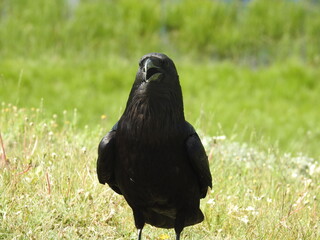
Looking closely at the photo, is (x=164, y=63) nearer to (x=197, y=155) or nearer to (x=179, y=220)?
(x=197, y=155)

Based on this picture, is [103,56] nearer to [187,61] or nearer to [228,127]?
[187,61]

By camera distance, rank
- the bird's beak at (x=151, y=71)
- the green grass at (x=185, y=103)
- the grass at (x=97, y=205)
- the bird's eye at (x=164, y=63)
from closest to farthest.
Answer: the bird's beak at (x=151, y=71), the bird's eye at (x=164, y=63), the grass at (x=97, y=205), the green grass at (x=185, y=103)

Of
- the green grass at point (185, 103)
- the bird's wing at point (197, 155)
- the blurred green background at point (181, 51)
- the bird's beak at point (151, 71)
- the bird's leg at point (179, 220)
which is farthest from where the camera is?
the blurred green background at point (181, 51)

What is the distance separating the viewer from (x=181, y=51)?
12.1m

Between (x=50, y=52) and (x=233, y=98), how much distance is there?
12.2ft

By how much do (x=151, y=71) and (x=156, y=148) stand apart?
0.46 m

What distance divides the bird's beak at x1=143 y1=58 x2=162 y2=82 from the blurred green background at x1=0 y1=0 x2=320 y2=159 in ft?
20.2

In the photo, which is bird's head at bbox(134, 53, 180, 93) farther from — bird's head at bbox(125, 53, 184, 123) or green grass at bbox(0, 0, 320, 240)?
green grass at bbox(0, 0, 320, 240)

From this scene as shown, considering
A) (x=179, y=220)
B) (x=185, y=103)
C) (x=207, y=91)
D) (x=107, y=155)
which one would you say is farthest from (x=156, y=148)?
(x=207, y=91)

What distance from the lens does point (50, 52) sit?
11.5 metres

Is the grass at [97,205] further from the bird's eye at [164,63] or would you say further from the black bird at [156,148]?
the bird's eye at [164,63]

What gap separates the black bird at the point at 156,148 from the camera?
342 cm

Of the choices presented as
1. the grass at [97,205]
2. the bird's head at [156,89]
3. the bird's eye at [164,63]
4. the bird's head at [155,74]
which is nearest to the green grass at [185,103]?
the grass at [97,205]

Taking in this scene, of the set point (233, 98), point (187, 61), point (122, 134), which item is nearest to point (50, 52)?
point (187, 61)
